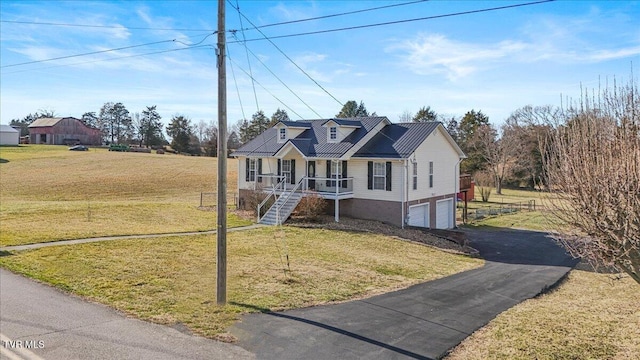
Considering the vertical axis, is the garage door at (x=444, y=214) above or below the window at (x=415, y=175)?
below

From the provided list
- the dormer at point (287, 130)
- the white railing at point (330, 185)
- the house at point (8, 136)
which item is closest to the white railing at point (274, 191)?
the white railing at point (330, 185)

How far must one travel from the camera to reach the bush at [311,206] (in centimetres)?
2550

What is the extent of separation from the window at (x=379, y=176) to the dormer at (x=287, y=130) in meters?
6.98

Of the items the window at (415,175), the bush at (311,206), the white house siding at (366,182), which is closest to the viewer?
the white house siding at (366,182)

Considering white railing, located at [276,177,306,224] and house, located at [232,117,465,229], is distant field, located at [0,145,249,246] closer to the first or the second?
white railing, located at [276,177,306,224]

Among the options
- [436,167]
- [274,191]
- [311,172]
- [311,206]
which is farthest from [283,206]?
[436,167]

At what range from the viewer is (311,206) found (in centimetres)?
2548

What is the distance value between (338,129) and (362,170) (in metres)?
3.13

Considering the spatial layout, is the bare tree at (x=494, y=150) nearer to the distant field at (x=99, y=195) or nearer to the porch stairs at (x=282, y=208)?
the distant field at (x=99, y=195)

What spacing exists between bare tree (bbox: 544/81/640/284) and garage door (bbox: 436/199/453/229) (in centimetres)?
2002

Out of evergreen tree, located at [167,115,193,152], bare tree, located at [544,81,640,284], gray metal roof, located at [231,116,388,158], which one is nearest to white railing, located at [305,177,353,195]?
gray metal roof, located at [231,116,388,158]

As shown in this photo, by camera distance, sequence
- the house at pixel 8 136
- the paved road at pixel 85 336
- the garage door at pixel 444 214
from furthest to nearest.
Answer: the house at pixel 8 136, the garage door at pixel 444 214, the paved road at pixel 85 336

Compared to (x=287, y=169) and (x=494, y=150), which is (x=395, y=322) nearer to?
(x=287, y=169)

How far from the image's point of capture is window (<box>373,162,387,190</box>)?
25809 mm
